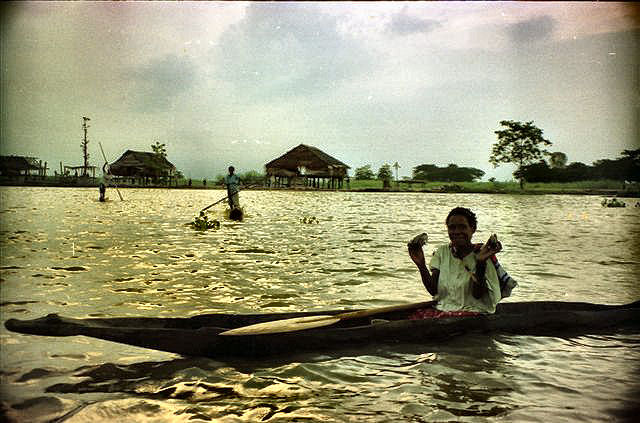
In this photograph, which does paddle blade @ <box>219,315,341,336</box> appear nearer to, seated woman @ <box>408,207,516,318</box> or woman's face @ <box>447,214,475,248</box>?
seated woman @ <box>408,207,516,318</box>

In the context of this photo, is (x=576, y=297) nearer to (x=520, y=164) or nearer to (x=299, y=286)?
(x=299, y=286)

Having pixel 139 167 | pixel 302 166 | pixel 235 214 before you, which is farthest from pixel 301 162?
pixel 235 214

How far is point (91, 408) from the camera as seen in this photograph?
9.46ft

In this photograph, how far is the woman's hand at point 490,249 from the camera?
3451 mm

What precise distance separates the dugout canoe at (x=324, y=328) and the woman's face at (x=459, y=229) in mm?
643

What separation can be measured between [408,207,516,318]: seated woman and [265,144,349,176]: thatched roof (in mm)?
35673

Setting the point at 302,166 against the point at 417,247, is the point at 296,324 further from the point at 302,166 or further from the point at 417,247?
the point at 302,166

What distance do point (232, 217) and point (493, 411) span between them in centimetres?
1367

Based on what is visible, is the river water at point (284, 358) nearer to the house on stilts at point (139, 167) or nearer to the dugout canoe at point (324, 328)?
the dugout canoe at point (324, 328)

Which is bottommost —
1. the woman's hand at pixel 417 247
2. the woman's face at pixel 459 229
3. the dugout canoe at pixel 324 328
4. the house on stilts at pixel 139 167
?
the dugout canoe at pixel 324 328

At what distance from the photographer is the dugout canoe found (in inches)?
128

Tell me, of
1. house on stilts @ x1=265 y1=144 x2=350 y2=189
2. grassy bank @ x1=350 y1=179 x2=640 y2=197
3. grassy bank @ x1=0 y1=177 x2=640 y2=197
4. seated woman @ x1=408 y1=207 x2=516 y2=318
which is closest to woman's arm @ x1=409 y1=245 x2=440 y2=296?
seated woman @ x1=408 y1=207 x2=516 y2=318

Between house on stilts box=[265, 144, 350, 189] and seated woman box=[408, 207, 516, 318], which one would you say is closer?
seated woman box=[408, 207, 516, 318]

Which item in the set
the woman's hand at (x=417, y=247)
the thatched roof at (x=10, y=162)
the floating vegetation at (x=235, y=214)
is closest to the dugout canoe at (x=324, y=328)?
the woman's hand at (x=417, y=247)
